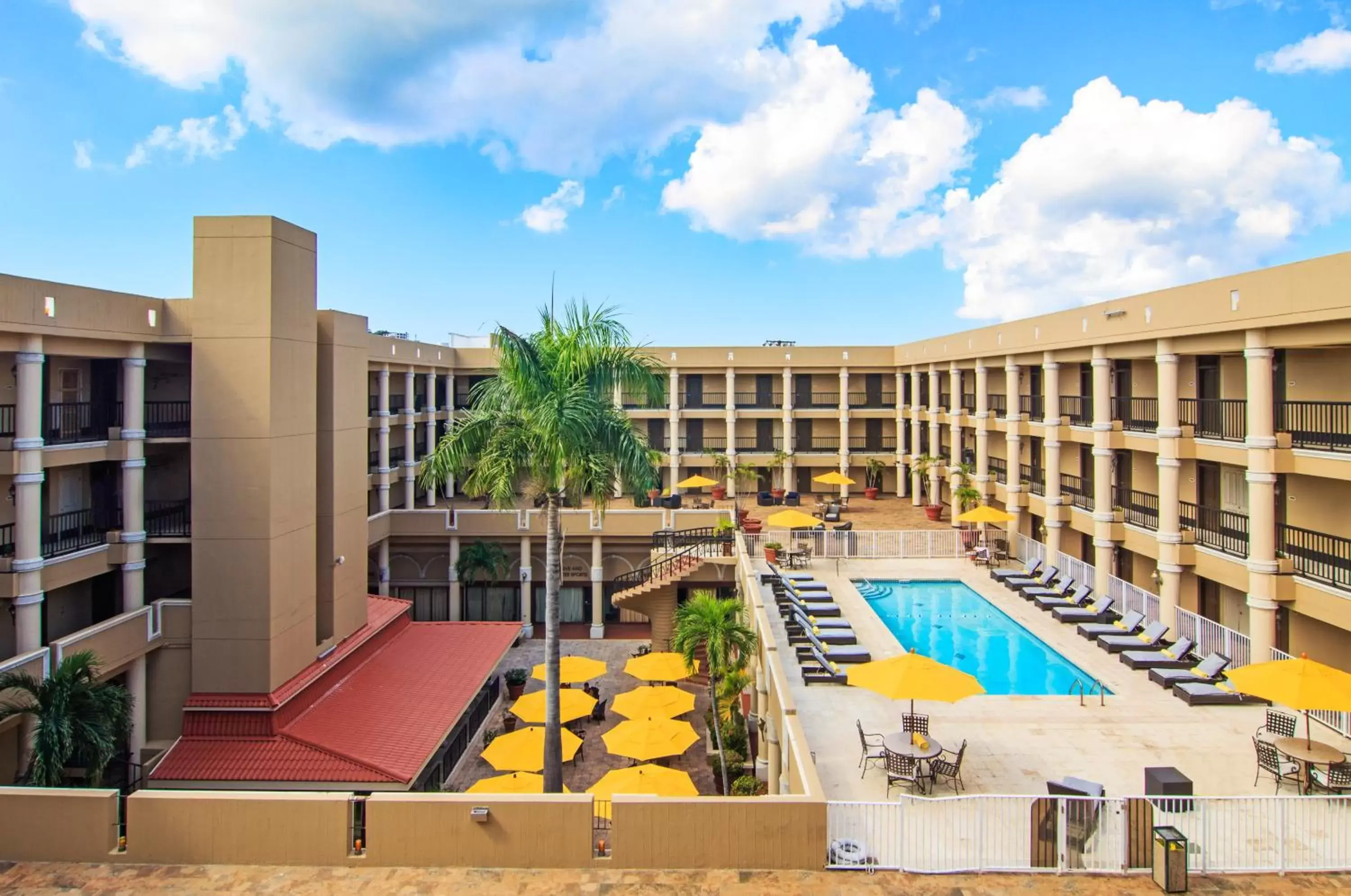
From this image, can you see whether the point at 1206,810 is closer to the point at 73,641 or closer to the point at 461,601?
the point at 73,641

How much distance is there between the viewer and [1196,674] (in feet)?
62.1

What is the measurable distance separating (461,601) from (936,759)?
29167 millimetres

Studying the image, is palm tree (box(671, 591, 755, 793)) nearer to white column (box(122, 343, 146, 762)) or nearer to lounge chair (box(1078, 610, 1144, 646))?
lounge chair (box(1078, 610, 1144, 646))

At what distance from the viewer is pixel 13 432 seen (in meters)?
19.0

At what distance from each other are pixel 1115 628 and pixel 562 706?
15746mm

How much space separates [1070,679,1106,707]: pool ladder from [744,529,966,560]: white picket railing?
43.8 ft

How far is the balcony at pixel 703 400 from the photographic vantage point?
50781 millimetres

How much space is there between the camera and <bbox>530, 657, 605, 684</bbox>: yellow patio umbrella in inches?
960

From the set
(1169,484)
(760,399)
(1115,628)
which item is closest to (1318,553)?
(1169,484)

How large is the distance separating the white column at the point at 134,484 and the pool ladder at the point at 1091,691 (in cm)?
2230

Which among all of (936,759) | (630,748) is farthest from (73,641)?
(936,759)

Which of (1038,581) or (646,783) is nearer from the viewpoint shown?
(646,783)

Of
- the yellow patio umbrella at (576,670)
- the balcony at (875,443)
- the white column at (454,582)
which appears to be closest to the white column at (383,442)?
the white column at (454,582)

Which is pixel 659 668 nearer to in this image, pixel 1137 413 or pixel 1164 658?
pixel 1164 658
